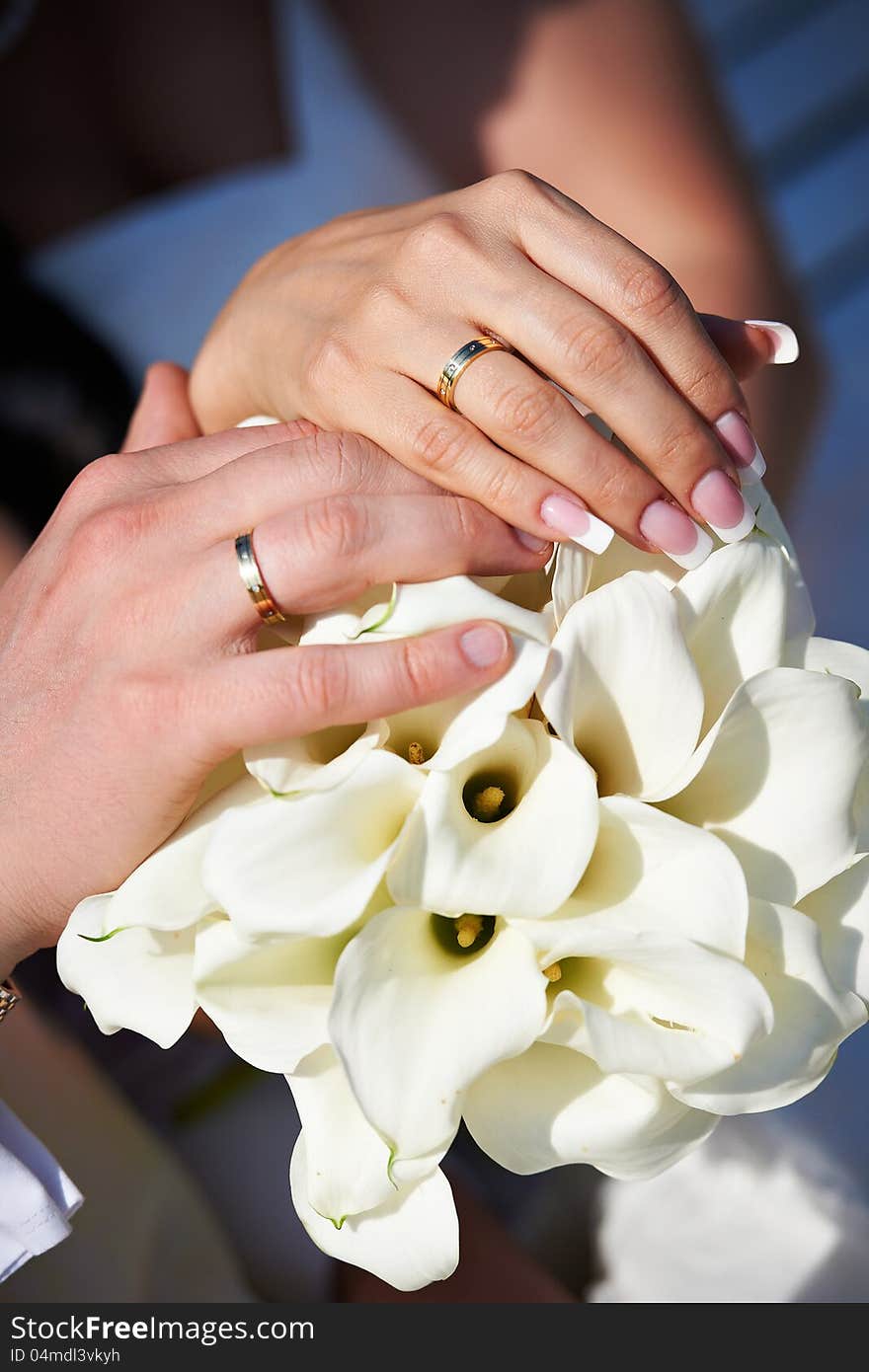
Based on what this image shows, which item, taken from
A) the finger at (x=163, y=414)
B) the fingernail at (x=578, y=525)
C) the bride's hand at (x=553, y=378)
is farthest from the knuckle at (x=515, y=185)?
the finger at (x=163, y=414)

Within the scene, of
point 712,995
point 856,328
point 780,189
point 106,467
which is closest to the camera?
point 712,995

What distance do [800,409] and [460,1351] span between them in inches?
27.1

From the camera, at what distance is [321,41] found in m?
0.85

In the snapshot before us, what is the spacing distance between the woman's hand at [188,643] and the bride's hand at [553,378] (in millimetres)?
17

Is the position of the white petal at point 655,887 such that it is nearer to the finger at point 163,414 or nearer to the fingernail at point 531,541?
the fingernail at point 531,541

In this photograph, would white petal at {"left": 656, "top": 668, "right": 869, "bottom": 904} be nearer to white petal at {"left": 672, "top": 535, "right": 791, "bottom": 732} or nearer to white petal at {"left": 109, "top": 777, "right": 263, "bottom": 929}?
white petal at {"left": 672, "top": 535, "right": 791, "bottom": 732}

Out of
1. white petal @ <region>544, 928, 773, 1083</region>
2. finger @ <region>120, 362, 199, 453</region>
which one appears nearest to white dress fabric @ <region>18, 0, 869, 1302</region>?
finger @ <region>120, 362, 199, 453</region>

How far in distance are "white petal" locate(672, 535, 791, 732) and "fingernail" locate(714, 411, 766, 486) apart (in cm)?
5

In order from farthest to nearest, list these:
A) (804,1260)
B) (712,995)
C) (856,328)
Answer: (856,328), (804,1260), (712,995)

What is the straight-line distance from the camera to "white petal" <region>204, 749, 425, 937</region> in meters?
0.24

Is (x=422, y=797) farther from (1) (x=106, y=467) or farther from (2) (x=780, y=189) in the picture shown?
(2) (x=780, y=189)

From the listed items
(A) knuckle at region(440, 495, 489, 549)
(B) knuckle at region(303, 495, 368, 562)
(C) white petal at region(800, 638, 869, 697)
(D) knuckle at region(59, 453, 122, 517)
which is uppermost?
(D) knuckle at region(59, 453, 122, 517)

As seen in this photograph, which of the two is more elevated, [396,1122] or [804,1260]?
[396,1122]

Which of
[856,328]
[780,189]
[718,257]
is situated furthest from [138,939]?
[780,189]
